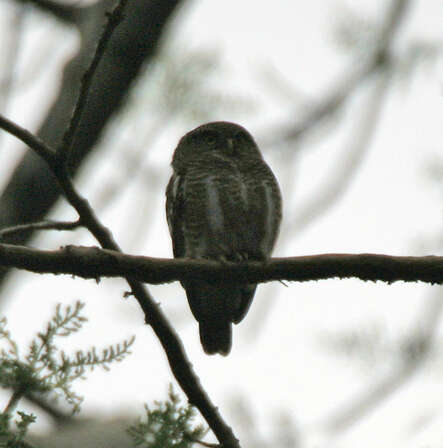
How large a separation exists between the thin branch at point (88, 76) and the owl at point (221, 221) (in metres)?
1.56

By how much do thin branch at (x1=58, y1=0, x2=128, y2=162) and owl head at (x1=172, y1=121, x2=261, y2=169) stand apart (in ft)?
6.80

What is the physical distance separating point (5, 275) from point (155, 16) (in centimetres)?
169

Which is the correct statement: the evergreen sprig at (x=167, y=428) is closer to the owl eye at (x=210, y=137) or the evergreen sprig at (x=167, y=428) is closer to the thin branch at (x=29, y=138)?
the thin branch at (x=29, y=138)

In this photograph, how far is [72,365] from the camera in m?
2.68

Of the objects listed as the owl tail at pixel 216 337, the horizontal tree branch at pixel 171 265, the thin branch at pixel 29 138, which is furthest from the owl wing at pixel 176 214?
the horizontal tree branch at pixel 171 265

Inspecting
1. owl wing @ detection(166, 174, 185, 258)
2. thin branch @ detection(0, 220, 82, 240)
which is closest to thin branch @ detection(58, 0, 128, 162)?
thin branch @ detection(0, 220, 82, 240)

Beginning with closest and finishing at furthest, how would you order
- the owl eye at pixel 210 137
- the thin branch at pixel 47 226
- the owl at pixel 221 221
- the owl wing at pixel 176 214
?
the thin branch at pixel 47 226 → the owl at pixel 221 221 → the owl wing at pixel 176 214 → the owl eye at pixel 210 137

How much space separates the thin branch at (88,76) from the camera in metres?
2.66

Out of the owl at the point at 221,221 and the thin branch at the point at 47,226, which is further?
the owl at the point at 221,221

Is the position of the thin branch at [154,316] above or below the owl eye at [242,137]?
below

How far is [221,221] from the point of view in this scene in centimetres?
445

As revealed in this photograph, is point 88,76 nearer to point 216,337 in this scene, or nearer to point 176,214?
point 176,214

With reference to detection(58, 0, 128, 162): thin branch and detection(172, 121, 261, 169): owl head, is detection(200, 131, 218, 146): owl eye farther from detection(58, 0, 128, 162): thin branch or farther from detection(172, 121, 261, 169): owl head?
detection(58, 0, 128, 162): thin branch

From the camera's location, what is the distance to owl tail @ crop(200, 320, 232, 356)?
15.1ft
